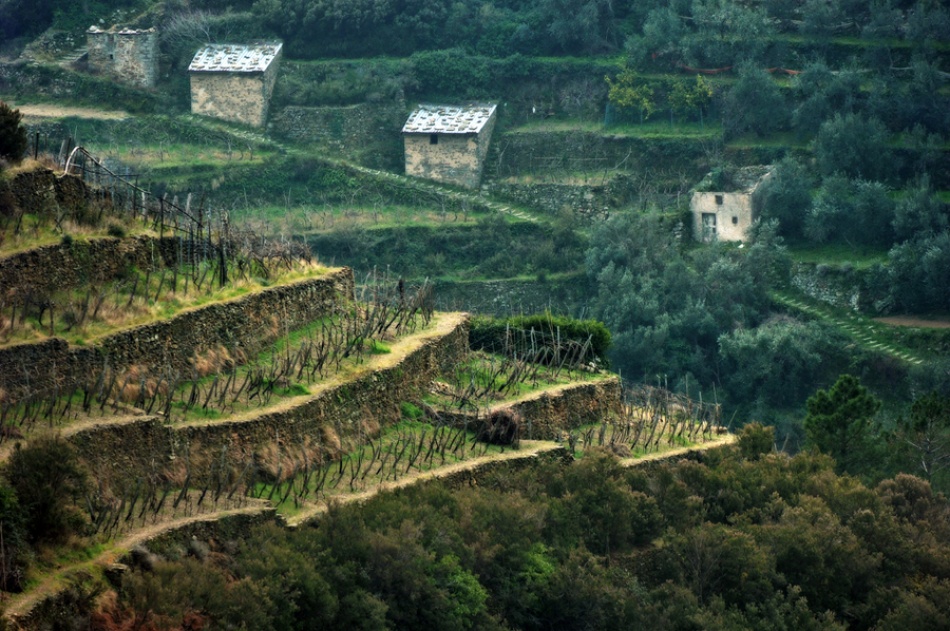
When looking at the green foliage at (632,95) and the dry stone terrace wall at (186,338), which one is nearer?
the dry stone terrace wall at (186,338)

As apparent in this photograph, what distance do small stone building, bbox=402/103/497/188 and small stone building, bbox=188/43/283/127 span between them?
5.61m

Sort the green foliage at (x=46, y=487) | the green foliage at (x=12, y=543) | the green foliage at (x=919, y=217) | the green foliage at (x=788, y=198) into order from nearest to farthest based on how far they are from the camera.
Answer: the green foliage at (x=12, y=543) → the green foliage at (x=46, y=487) → the green foliage at (x=919, y=217) → the green foliage at (x=788, y=198)

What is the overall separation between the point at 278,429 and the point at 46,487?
7.87 meters

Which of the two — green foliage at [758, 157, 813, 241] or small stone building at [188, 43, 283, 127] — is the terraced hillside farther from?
small stone building at [188, 43, 283, 127]

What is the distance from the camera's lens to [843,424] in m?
56.8

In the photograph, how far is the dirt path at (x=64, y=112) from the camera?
258ft

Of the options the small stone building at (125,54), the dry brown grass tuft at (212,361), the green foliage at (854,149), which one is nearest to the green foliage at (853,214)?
the green foliage at (854,149)

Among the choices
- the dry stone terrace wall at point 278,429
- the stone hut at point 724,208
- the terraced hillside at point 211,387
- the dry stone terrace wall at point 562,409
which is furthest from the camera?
the stone hut at point 724,208

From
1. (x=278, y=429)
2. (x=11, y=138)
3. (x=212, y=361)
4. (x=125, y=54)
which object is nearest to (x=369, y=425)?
(x=278, y=429)

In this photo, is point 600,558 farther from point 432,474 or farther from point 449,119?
point 449,119

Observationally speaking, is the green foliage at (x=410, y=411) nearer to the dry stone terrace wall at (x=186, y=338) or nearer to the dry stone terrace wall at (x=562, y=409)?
the dry stone terrace wall at (x=562, y=409)

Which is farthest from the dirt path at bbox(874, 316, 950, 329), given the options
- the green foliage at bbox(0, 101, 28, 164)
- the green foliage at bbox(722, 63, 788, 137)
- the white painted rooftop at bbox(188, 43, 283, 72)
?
the green foliage at bbox(0, 101, 28, 164)

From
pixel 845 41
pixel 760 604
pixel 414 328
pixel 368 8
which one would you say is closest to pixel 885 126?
pixel 845 41

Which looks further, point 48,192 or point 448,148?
point 448,148
